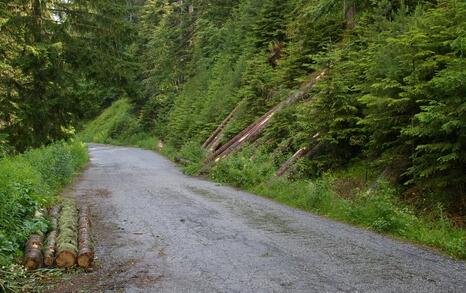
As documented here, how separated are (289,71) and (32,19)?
10894mm

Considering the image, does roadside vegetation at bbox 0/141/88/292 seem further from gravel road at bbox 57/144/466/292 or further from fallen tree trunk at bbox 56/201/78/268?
gravel road at bbox 57/144/466/292

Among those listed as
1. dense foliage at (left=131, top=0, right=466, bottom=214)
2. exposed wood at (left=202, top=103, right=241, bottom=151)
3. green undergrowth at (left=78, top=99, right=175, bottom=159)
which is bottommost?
green undergrowth at (left=78, top=99, right=175, bottom=159)

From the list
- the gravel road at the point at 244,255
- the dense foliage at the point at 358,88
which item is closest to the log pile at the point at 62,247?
the gravel road at the point at 244,255

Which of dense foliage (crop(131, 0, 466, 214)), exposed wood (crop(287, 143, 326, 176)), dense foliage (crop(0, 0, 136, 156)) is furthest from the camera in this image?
dense foliage (crop(0, 0, 136, 156))

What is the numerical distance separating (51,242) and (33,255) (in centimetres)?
72

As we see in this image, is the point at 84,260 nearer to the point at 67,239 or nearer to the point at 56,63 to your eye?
the point at 67,239

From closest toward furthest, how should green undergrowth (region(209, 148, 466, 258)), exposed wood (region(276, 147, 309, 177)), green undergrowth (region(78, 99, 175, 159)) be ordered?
green undergrowth (region(209, 148, 466, 258)) → exposed wood (region(276, 147, 309, 177)) → green undergrowth (region(78, 99, 175, 159))

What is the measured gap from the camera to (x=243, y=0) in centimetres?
3703

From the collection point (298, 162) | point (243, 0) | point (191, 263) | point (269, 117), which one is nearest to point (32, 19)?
point (269, 117)

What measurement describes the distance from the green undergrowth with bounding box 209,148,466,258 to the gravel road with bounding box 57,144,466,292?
452 mm

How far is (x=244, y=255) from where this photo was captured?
25.3 feet

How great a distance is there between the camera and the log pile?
7.15 m

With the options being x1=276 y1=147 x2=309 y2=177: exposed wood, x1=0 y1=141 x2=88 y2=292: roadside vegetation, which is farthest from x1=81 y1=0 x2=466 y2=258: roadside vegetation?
x1=0 y1=141 x2=88 y2=292: roadside vegetation

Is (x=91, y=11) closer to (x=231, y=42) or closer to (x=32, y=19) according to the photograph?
(x=32, y=19)
